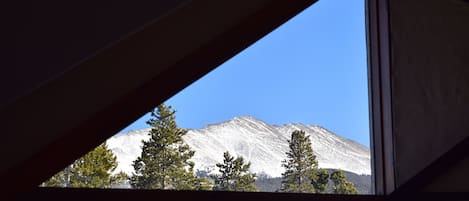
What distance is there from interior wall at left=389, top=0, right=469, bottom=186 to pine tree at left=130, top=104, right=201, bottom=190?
1.76 meters

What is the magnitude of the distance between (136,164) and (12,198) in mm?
866

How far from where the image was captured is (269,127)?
3438mm

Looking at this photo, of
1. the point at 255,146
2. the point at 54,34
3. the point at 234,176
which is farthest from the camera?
the point at 255,146

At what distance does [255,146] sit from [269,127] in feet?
0.56

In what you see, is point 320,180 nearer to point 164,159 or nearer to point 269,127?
point 269,127

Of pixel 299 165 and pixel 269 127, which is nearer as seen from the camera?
pixel 269 127

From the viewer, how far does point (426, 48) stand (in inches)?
161

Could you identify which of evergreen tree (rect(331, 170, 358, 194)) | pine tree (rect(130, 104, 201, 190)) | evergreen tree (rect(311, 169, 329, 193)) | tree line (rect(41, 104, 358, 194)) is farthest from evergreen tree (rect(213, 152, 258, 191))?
evergreen tree (rect(331, 170, 358, 194))

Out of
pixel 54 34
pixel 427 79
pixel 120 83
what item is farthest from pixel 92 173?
pixel 427 79

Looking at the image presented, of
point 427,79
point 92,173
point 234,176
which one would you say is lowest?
point 92,173

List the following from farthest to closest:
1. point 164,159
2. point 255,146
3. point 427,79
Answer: point 427,79 < point 255,146 < point 164,159

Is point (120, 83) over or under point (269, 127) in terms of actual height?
under

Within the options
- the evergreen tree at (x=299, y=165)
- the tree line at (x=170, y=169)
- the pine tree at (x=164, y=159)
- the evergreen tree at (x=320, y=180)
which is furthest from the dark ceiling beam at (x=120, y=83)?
the evergreen tree at (x=320, y=180)

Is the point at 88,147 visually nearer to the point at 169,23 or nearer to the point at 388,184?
the point at 169,23
